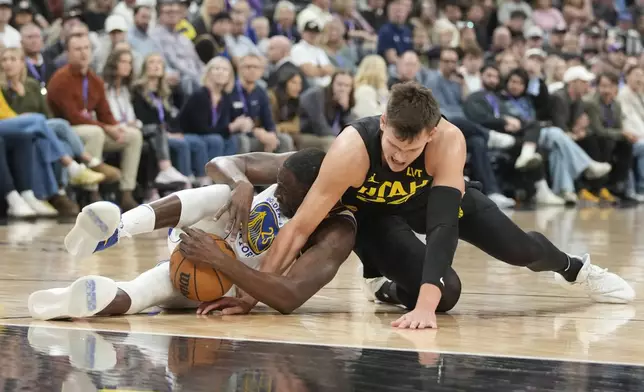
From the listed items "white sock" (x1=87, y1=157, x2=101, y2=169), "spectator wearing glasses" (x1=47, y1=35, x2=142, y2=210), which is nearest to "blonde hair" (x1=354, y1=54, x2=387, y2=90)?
"spectator wearing glasses" (x1=47, y1=35, x2=142, y2=210)

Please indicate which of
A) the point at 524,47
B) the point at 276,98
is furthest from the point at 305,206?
the point at 524,47

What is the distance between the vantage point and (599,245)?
7.57 m

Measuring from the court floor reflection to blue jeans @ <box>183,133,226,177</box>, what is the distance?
23.2 ft

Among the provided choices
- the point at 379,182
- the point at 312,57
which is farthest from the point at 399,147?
the point at 312,57

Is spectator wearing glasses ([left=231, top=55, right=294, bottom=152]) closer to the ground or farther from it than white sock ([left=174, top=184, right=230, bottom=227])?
closer to the ground

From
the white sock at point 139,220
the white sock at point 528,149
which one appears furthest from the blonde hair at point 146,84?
the white sock at point 139,220

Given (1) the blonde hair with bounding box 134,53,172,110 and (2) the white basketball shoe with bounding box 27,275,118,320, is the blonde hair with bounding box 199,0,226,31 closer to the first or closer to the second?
(1) the blonde hair with bounding box 134,53,172,110

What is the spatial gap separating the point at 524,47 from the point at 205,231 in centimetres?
1177

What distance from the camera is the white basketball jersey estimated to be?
448 centimetres

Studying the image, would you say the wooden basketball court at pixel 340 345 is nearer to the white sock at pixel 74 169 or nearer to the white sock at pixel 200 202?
the white sock at pixel 200 202

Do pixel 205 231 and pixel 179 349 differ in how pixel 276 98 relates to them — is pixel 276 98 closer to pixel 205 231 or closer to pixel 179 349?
pixel 205 231

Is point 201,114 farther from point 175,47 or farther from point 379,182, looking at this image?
point 379,182

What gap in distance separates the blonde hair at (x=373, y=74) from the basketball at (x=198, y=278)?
7.89 meters

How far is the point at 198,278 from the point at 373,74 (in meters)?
8.03
